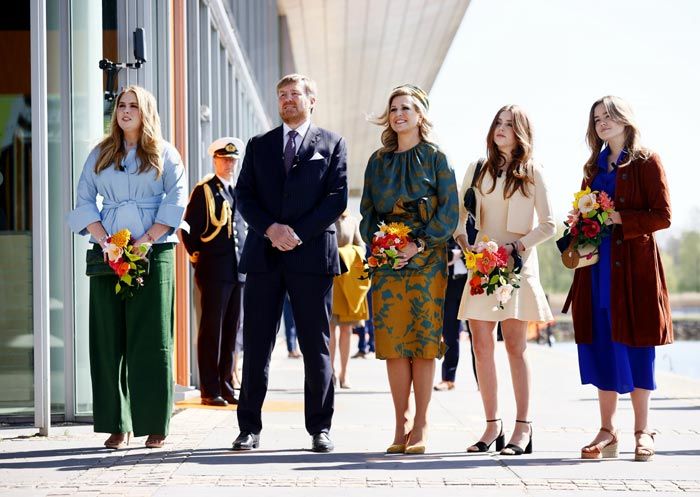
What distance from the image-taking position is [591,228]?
623 centimetres

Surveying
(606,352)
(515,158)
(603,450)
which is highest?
(515,158)

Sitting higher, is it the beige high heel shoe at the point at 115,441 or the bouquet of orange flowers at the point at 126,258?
the bouquet of orange flowers at the point at 126,258

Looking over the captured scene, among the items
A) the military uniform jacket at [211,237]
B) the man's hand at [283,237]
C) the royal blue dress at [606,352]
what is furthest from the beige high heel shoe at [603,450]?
the military uniform jacket at [211,237]

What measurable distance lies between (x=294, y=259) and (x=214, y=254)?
9.39 ft

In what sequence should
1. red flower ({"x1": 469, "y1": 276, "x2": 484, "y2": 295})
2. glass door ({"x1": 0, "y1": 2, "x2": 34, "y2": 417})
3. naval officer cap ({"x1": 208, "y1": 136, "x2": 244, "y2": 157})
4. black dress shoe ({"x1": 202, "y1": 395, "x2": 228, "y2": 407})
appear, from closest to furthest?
red flower ({"x1": 469, "y1": 276, "x2": 484, "y2": 295}) < glass door ({"x1": 0, "y1": 2, "x2": 34, "y2": 417}) < black dress shoe ({"x1": 202, "y1": 395, "x2": 228, "y2": 407}) < naval officer cap ({"x1": 208, "y1": 136, "x2": 244, "y2": 157})

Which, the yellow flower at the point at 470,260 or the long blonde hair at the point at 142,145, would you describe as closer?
the yellow flower at the point at 470,260

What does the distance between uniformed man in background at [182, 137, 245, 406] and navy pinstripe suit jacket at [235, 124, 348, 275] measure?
2.59m

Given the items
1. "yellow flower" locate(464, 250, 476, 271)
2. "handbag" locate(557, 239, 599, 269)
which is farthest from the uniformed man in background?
"handbag" locate(557, 239, 599, 269)

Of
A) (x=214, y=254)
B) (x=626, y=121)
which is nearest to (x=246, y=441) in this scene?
(x=626, y=121)

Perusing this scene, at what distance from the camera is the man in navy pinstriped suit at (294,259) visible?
6.41 metres

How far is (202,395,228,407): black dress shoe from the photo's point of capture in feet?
29.9

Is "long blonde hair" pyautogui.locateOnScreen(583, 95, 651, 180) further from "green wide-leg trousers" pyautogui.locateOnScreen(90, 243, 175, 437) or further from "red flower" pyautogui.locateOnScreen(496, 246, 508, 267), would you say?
"green wide-leg trousers" pyautogui.locateOnScreen(90, 243, 175, 437)

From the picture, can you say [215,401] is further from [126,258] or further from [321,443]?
[126,258]

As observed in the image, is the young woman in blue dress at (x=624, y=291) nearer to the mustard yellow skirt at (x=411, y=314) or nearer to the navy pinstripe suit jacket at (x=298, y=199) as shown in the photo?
the mustard yellow skirt at (x=411, y=314)
